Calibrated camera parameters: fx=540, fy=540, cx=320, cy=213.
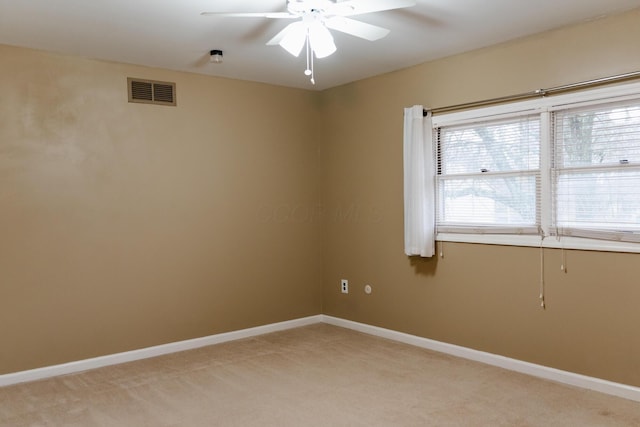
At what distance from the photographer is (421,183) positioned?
14.8 feet

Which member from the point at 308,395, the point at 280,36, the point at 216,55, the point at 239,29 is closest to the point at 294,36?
the point at 280,36

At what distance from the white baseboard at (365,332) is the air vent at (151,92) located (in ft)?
6.84

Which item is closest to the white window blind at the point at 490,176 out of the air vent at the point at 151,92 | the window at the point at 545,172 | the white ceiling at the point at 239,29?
the window at the point at 545,172

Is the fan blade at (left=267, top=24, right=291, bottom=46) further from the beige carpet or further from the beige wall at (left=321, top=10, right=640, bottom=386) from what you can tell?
the beige carpet

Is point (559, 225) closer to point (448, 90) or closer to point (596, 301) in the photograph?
point (596, 301)

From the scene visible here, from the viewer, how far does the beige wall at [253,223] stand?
378 cm

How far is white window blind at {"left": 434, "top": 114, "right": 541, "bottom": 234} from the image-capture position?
3.95 m

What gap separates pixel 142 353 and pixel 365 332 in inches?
80.4

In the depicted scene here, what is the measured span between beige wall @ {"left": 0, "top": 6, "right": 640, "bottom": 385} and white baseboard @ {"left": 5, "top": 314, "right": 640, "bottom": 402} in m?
0.06

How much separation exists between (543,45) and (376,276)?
8.04 feet

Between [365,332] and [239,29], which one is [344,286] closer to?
[365,332]

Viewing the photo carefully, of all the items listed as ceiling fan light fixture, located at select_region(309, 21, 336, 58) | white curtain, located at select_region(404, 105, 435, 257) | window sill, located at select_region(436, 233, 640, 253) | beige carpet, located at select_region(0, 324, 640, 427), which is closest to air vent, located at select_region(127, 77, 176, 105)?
ceiling fan light fixture, located at select_region(309, 21, 336, 58)

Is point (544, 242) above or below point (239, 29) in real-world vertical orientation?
below

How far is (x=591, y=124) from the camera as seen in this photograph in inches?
141
